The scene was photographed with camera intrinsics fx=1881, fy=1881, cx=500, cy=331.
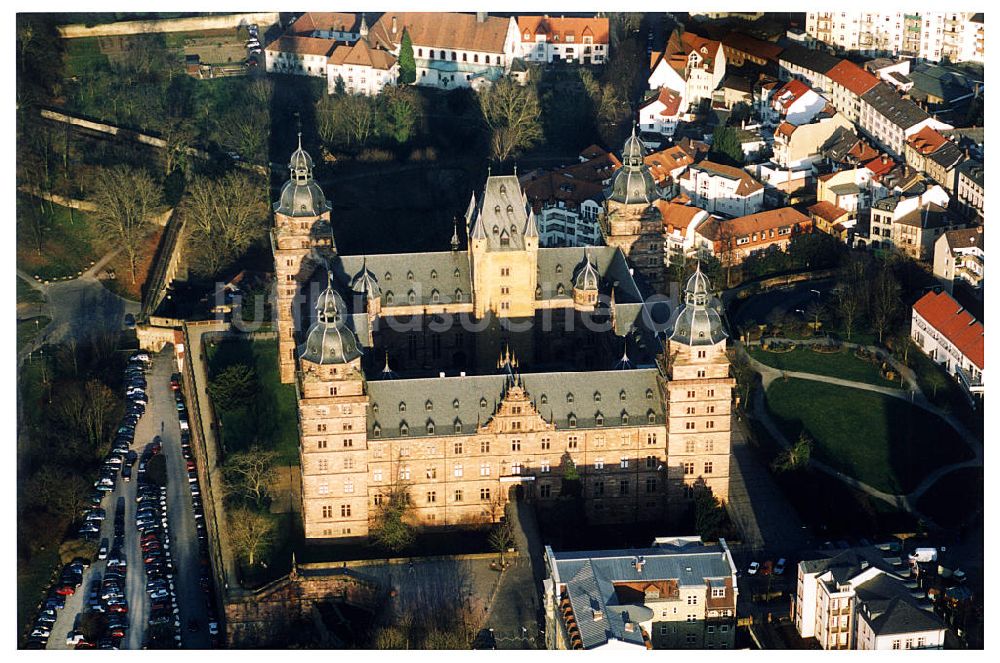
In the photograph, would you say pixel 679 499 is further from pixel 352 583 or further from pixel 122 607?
pixel 122 607

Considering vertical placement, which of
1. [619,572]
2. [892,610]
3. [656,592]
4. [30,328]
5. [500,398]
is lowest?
[892,610]

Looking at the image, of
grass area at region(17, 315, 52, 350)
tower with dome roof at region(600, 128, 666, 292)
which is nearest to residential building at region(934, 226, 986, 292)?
tower with dome roof at region(600, 128, 666, 292)

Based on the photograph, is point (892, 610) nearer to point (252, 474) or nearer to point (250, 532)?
point (250, 532)

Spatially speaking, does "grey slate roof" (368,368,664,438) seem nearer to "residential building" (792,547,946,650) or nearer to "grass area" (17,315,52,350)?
"residential building" (792,547,946,650)

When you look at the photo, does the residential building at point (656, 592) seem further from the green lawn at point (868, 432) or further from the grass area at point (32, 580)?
the grass area at point (32, 580)

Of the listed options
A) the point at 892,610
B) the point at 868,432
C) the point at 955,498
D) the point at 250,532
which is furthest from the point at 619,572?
the point at 868,432

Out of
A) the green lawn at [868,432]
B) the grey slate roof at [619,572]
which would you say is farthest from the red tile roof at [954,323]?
the grey slate roof at [619,572]

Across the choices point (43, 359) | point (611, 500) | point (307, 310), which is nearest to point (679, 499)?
point (611, 500)
